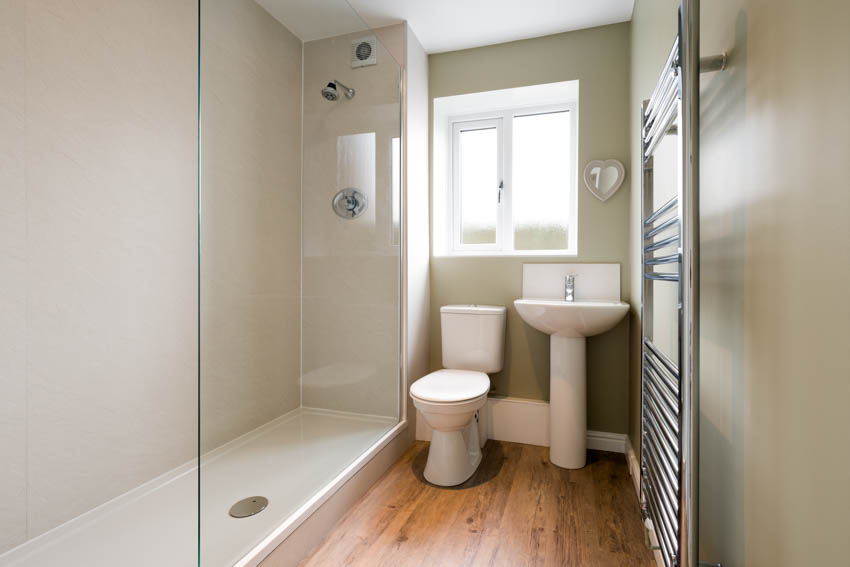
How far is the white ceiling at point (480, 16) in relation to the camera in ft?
7.11

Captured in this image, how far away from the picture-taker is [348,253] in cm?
195

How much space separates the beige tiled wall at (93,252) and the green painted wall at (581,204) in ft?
4.95

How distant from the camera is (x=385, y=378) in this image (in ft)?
7.45

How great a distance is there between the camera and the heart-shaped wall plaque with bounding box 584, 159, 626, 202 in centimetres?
237

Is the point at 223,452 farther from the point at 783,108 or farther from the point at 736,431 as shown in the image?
the point at 783,108

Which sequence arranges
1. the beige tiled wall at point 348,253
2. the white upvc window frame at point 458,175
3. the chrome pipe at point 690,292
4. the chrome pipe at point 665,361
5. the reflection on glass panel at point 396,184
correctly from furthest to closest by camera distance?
the white upvc window frame at point 458,175, the reflection on glass panel at point 396,184, the beige tiled wall at point 348,253, the chrome pipe at point 665,361, the chrome pipe at point 690,292

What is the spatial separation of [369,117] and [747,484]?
194 centimetres

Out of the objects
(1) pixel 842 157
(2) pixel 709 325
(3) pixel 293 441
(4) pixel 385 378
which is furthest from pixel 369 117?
(1) pixel 842 157

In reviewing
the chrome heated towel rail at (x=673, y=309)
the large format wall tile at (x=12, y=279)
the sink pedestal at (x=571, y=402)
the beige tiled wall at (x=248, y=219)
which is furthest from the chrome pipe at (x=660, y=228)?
the large format wall tile at (x=12, y=279)

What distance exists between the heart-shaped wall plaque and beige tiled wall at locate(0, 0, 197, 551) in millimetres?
2051

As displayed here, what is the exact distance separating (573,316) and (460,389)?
2.14 ft

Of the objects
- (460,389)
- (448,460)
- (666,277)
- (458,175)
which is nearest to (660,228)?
(666,277)

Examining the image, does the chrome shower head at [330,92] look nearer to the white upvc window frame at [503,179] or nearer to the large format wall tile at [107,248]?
the large format wall tile at [107,248]

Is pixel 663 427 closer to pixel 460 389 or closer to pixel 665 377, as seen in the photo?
pixel 665 377
